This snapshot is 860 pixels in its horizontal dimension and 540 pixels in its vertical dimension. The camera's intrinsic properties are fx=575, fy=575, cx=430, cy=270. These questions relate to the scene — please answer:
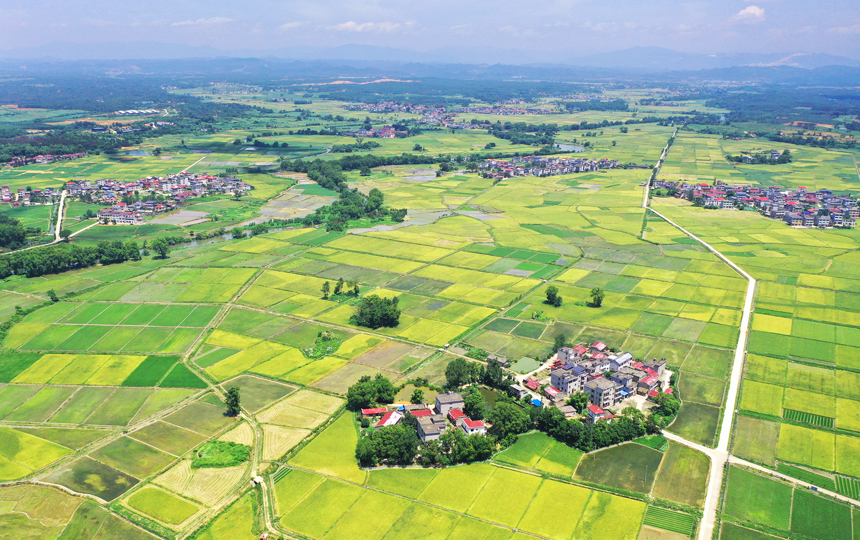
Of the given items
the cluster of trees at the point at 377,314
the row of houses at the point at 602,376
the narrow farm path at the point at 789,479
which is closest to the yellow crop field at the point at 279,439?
the cluster of trees at the point at 377,314

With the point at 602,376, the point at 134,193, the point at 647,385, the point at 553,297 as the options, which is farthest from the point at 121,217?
the point at 647,385

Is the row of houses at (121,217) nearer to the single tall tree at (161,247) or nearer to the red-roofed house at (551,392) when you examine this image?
the single tall tree at (161,247)

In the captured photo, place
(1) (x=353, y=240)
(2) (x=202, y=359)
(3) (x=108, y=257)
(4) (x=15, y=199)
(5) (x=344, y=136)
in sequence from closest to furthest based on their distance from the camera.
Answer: (2) (x=202, y=359) → (3) (x=108, y=257) → (1) (x=353, y=240) → (4) (x=15, y=199) → (5) (x=344, y=136)

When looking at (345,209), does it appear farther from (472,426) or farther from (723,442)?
(723,442)

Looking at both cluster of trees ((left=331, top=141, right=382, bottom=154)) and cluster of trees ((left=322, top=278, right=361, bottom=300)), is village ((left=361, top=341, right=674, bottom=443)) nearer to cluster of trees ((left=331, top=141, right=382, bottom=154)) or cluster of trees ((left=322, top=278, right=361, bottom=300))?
cluster of trees ((left=322, top=278, right=361, bottom=300))

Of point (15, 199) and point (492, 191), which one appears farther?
point (492, 191)

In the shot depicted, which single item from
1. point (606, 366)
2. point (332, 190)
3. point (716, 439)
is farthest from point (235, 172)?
point (716, 439)

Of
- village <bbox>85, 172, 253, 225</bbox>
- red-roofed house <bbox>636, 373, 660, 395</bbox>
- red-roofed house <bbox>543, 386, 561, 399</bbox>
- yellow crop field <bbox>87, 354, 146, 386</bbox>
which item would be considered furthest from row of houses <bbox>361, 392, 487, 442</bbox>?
village <bbox>85, 172, 253, 225</bbox>

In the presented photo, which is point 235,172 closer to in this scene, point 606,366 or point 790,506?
point 606,366
